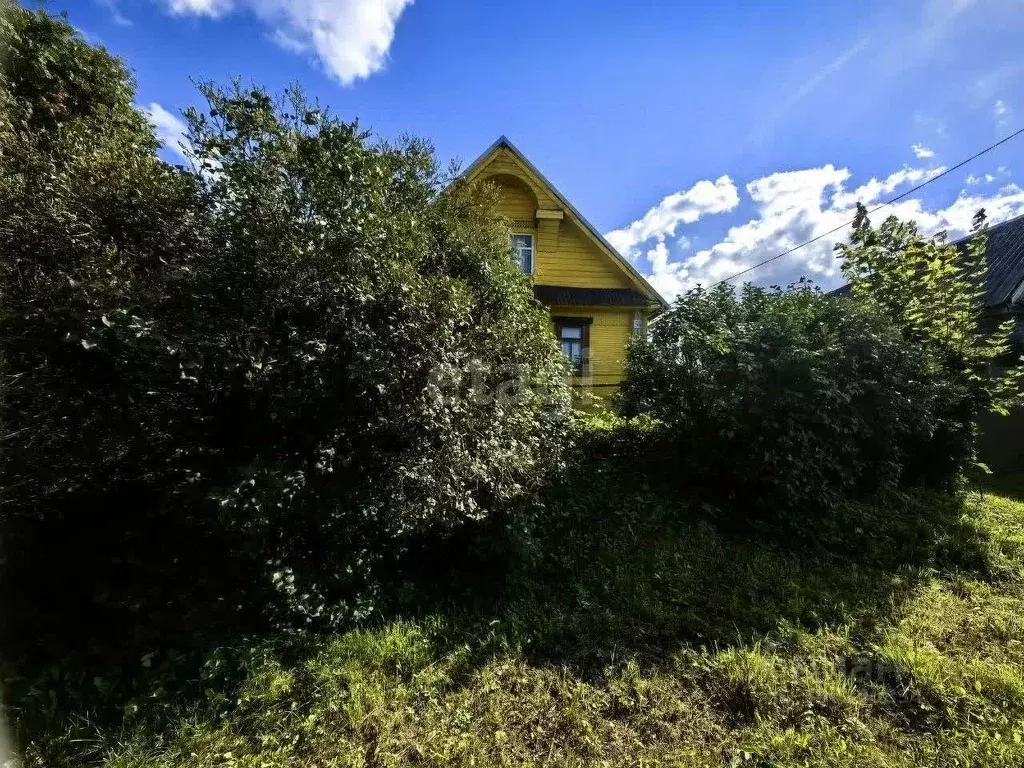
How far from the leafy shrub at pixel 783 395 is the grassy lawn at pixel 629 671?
91cm

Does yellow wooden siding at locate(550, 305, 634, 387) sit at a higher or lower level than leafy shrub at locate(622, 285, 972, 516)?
higher

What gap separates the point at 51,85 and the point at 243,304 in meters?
3.47

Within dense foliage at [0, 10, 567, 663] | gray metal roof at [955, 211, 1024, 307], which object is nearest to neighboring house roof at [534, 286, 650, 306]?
dense foliage at [0, 10, 567, 663]

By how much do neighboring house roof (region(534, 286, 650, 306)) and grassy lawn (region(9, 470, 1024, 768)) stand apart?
7338 mm

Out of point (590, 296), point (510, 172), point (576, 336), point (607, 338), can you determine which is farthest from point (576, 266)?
point (510, 172)

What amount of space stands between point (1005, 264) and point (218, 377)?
18.6 meters

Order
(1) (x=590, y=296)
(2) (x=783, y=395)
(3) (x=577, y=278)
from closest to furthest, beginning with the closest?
(2) (x=783, y=395) → (1) (x=590, y=296) → (3) (x=577, y=278)

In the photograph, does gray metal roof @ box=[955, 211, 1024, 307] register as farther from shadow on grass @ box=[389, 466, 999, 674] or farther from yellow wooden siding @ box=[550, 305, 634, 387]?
shadow on grass @ box=[389, 466, 999, 674]

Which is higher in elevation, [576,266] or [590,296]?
[576,266]

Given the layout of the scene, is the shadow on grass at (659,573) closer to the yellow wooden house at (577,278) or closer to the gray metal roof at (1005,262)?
the yellow wooden house at (577,278)

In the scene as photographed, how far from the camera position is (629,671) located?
3287 mm

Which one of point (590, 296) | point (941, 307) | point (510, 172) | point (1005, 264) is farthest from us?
point (1005, 264)

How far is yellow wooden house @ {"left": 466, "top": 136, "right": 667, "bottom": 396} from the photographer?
1138cm

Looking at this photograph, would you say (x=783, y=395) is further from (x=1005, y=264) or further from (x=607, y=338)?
(x=1005, y=264)
